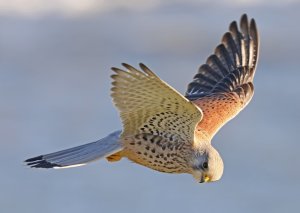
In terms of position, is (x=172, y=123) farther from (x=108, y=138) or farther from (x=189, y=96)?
(x=189, y=96)

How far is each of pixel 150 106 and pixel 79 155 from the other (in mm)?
608

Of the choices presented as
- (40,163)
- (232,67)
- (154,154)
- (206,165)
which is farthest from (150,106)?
(232,67)

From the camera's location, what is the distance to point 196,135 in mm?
8516

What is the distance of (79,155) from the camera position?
7.96 meters

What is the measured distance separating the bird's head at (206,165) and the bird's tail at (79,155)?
599 mm

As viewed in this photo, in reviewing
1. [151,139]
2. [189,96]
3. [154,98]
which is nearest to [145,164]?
[151,139]

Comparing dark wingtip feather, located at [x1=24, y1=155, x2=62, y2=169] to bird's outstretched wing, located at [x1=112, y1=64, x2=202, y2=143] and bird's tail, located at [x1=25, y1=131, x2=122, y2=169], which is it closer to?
bird's tail, located at [x1=25, y1=131, x2=122, y2=169]

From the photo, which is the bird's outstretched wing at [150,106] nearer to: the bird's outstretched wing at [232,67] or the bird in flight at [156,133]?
the bird in flight at [156,133]

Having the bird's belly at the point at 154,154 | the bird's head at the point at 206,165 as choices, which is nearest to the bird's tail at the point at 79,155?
the bird's belly at the point at 154,154

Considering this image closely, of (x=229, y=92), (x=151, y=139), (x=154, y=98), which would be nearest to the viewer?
(x=154, y=98)

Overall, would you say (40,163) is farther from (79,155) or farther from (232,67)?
(232,67)


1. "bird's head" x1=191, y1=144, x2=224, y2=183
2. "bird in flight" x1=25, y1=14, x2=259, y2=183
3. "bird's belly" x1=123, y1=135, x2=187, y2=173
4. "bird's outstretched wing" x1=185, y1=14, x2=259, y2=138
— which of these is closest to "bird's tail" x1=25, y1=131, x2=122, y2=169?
"bird in flight" x1=25, y1=14, x2=259, y2=183

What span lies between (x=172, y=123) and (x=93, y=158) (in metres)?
0.65

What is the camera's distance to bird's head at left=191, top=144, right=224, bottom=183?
8.24 m
